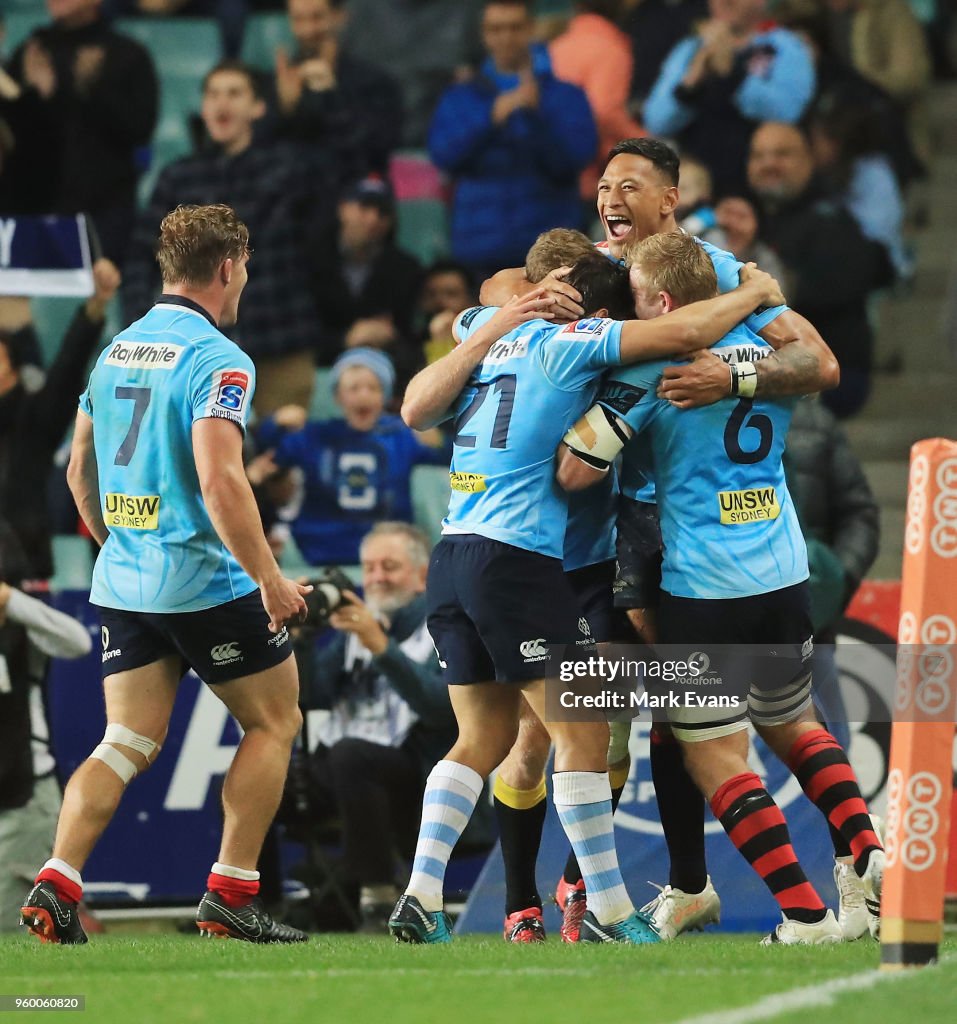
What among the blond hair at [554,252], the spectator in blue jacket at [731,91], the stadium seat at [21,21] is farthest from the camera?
the stadium seat at [21,21]

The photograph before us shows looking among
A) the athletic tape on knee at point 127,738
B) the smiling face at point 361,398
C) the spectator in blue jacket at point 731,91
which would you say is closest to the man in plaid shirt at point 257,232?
the smiling face at point 361,398

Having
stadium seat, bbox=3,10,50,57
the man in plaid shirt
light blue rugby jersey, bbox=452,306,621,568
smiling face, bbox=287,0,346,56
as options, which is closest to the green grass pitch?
light blue rugby jersey, bbox=452,306,621,568

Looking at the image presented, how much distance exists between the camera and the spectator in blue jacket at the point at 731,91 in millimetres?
10492

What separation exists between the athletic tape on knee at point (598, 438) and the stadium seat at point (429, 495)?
370 centimetres

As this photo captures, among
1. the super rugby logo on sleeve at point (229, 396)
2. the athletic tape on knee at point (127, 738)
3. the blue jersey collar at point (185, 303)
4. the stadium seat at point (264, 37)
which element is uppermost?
the stadium seat at point (264, 37)

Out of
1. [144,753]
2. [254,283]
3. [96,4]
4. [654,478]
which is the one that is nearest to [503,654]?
[654,478]

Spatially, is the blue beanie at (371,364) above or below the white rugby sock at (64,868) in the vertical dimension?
above

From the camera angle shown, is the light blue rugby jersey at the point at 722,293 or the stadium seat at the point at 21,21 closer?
the light blue rugby jersey at the point at 722,293

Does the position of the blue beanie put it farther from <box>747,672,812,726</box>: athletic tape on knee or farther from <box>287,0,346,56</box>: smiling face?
<box>747,672,812,726</box>: athletic tape on knee

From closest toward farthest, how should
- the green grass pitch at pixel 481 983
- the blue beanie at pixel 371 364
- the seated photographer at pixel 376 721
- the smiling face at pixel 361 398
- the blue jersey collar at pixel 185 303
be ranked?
the green grass pitch at pixel 481 983
the blue jersey collar at pixel 185 303
the seated photographer at pixel 376 721
the smiling face at pixel 361 398
the blue beanie at pixel 371 364

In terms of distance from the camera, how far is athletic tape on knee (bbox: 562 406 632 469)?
5.30 metres

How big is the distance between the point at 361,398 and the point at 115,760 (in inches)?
164

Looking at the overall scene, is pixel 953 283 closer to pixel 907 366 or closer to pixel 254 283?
pixel 907 366

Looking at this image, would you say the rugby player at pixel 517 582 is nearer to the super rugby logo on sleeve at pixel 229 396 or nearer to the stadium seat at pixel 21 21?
the super rugby logo on sleeve at pixel 229 396
